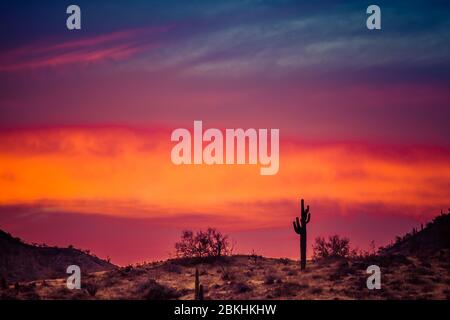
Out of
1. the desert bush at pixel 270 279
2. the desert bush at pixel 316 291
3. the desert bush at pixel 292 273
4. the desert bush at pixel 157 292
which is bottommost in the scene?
the desert bush at pixel 157 292

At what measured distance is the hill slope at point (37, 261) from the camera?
82.9m

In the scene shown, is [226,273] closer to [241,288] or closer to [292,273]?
[292,273]

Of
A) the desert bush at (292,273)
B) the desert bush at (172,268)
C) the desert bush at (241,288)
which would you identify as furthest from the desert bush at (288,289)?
the desert bush at (172,268)

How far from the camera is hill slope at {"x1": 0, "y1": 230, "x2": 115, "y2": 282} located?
82938 mm

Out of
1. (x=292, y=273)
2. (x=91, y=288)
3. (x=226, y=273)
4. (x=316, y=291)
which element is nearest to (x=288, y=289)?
(x=316, y=291)

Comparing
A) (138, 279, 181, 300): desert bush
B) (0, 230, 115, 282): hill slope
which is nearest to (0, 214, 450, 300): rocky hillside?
(138, 279, 181, 300): desert bush

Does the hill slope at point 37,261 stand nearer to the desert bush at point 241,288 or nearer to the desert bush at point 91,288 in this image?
the desert bush at point 91,288

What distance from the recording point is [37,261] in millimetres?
88938

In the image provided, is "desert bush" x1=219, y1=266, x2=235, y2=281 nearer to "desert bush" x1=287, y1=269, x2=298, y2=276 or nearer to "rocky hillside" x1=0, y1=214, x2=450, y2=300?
"rocky hillside" x1=0, y1=214, x2=450, y2=300

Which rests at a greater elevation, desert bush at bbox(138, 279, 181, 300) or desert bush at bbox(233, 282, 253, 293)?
desert bush at bbox(233, 282, 253, 293)

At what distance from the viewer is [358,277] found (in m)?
48.1

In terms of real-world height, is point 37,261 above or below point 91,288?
above
